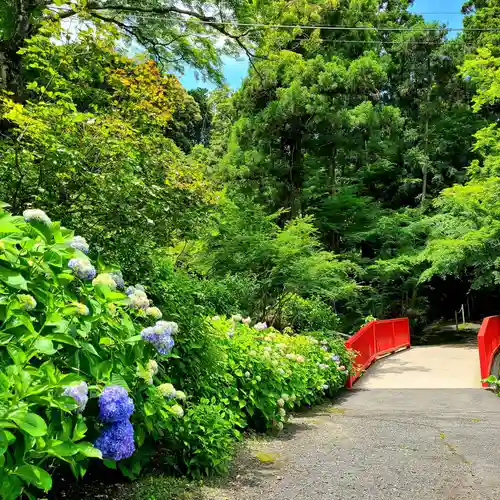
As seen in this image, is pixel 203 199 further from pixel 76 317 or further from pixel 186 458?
pixel 76 317

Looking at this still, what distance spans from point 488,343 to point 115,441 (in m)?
11.3

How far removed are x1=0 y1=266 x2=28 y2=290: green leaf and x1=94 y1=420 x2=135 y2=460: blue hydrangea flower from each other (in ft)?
2.23

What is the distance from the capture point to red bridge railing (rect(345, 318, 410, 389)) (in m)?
11.0

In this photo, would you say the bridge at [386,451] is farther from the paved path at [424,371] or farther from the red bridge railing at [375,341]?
the red bridge railing at [375,341]

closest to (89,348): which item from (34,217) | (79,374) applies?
(79,374)

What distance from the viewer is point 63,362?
2008 millimetres

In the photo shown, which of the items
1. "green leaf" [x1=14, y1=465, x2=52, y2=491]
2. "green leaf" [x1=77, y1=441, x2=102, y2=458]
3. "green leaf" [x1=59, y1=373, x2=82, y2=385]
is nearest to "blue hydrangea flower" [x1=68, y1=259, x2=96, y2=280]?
"green leaf" [x1=59, y1=373, x2=82, y2=385]

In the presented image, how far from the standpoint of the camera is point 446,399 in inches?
328

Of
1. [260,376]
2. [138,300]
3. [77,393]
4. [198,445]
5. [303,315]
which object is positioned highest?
[138,300]

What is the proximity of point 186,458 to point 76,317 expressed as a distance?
149cm

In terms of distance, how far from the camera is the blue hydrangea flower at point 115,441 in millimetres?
1960

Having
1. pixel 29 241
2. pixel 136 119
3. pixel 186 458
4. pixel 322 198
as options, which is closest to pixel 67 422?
pixel 29 241

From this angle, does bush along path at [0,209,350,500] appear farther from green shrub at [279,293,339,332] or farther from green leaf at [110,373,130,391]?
green shrub at [279,293,339,332]

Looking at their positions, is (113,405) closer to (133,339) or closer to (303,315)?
→ (133,339)
